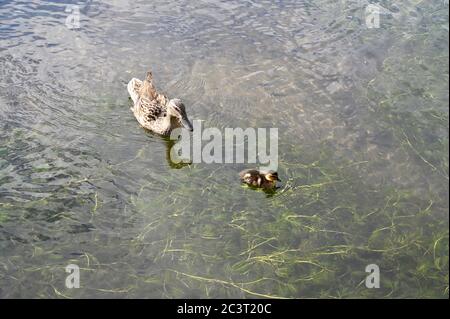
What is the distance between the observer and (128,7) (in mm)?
10531

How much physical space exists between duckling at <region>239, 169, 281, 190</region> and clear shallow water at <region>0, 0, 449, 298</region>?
0.45ft

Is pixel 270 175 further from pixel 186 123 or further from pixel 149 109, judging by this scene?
pixel 149 109

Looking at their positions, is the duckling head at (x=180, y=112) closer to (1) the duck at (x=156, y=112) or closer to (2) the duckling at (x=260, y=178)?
(1) the duck at (x=156, y=112)

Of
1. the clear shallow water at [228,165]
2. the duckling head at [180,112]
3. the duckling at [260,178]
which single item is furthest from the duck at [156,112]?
the duckling at [260,178]

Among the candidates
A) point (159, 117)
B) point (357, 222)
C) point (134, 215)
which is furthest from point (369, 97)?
point (134, 215)

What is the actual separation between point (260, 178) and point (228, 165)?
0.68 m

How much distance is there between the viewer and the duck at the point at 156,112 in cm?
772

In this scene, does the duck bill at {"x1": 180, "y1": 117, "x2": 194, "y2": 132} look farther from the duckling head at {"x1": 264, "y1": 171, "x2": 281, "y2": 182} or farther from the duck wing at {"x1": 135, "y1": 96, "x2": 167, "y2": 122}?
the duckling head at {"x1": 264, "y1": 171, "x2": 281, "y2": 182}

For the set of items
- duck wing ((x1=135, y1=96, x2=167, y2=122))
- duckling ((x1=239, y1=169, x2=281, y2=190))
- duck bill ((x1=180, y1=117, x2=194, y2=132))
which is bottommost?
duckling ((x1=239, y1=169, x2=281, y2=190))

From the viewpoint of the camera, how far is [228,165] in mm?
7266

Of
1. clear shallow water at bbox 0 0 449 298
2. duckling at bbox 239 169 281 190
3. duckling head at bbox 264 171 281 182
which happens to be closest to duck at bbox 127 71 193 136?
clear shallow water at bbox 0 0 449 298

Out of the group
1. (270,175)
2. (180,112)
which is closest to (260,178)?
(270,175)

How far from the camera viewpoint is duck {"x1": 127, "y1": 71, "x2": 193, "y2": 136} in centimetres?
772

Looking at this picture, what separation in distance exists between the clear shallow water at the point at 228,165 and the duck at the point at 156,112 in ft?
0.68
